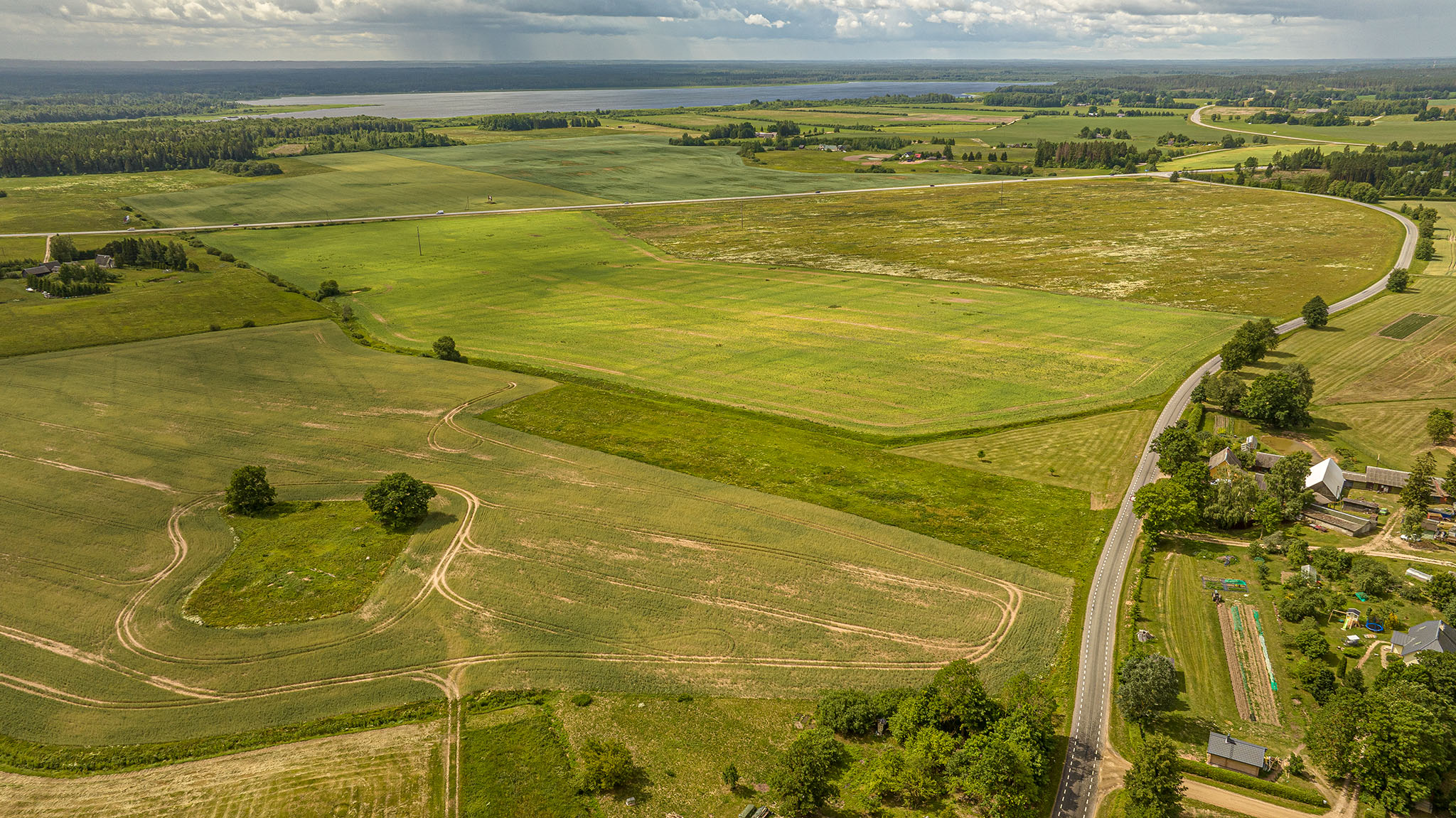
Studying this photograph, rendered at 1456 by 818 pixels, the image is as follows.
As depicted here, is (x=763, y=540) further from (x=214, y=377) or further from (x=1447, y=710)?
(x=214, y=377)

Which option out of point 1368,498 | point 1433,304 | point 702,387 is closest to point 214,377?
point 702,387

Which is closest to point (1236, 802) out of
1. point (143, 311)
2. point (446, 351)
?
point (446, 351)

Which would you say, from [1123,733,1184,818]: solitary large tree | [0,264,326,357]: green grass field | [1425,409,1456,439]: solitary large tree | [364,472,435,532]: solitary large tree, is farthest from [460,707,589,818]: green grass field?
[0,264,326,357]: green grass field

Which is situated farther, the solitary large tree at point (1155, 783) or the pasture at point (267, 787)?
the pasture at point (267, 787)

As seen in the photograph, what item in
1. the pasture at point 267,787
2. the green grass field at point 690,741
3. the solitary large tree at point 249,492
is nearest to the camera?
the pasture at point 267,787

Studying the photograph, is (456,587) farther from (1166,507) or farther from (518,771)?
(1166,507)

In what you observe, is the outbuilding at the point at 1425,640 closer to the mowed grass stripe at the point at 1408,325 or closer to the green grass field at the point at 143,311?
the mowed grass stripe at the point at 1408,325

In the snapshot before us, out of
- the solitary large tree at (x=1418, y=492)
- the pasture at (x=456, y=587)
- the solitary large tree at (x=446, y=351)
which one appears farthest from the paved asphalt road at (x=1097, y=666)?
the solitary large tree at (x=446, y=351)

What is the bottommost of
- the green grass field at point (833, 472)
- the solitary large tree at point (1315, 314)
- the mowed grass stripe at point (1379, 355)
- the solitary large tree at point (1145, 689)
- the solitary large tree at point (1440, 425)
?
the solitary large tree at point (1145, 689)
